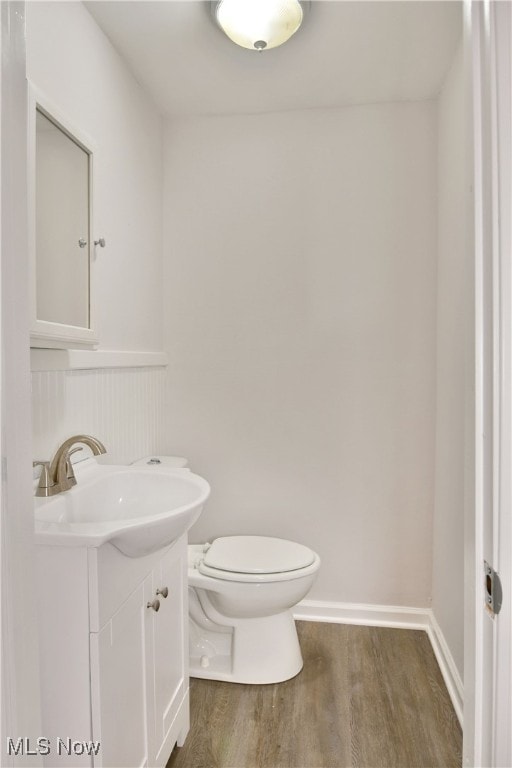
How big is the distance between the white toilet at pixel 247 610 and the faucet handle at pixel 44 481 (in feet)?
2.26

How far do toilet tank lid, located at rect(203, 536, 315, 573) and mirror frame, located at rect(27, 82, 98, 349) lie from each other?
988 millimetres

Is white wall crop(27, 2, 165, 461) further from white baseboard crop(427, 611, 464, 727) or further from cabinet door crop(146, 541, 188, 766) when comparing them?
white baseboard crop(427, 611, 464, 727)

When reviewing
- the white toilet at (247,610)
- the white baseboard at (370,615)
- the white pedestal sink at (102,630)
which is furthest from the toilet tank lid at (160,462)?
the white baseboard at (370,615)

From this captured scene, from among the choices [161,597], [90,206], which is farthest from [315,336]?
[161,597]

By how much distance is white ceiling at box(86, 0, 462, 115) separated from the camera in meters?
1.67

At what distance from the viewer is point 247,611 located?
1.83m

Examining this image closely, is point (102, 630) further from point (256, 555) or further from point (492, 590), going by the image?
point (256, 555)

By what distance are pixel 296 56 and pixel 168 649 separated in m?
2.17

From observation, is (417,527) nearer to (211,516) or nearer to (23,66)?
(211,516)

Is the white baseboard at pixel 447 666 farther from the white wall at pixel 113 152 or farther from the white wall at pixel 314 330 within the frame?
the white wall at pixel 113 152

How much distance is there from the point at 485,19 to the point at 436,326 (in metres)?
1.73

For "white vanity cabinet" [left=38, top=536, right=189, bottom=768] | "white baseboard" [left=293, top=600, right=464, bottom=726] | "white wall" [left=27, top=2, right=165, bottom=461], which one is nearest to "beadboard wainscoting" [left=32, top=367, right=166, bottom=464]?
"white wall" [left=27, top=2, right=165, bottom=461]

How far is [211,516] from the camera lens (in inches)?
95.8

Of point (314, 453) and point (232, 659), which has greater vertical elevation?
point (314, 453)
